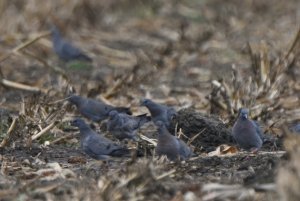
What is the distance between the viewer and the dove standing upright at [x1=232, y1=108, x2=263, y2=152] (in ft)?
27.7

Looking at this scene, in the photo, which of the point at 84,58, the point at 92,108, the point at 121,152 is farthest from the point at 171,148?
the point at 84,58

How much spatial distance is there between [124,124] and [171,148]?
4.76 feet

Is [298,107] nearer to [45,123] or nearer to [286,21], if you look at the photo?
[45,123]

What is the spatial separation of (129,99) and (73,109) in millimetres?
884

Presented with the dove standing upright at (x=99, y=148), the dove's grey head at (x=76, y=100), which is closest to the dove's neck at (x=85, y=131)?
the dove standing upright at (x=99, y=148)

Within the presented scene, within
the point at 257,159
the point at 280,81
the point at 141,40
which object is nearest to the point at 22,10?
the point at 141,40

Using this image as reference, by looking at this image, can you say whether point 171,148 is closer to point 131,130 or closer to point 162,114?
point 131,130

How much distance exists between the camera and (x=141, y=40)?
54.2ft

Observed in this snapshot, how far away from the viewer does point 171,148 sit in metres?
7.88

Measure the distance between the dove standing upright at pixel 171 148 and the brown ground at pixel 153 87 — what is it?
11 centimetres

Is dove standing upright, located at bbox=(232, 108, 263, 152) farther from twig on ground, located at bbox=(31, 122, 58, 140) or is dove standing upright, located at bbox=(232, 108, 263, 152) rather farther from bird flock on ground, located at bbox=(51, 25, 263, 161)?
twig on ground, located at bbox=(31, 122, 58, 140)

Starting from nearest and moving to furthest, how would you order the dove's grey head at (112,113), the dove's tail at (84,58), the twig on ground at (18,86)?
the dove's grey head at (112,113), the twig on ground at (18,86), the dove's tail at (84,58)

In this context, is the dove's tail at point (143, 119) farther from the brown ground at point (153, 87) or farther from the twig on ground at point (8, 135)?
the twig on ground at point (8, 135)

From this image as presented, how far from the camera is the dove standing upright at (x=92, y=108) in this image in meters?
10.4
